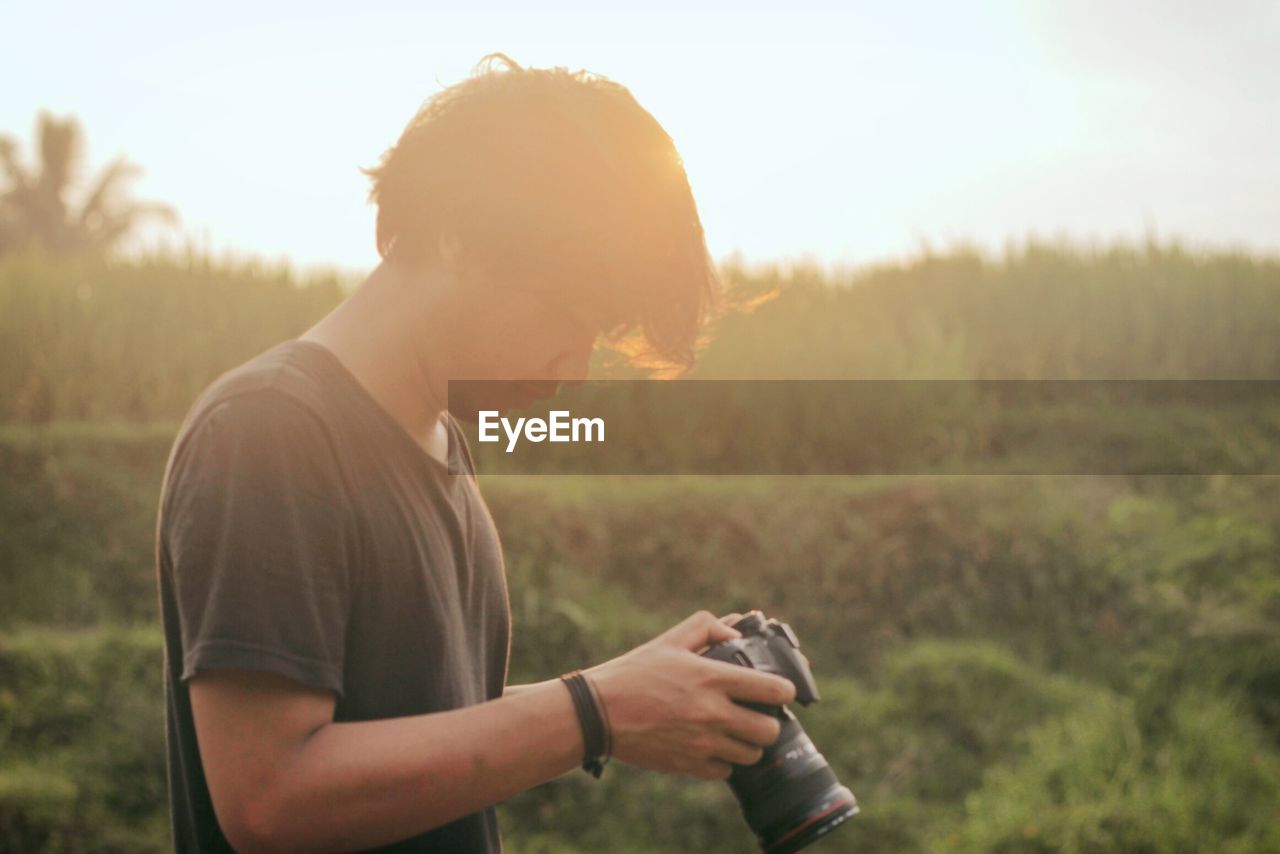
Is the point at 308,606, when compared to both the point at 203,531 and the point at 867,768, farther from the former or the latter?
the point at 867,768

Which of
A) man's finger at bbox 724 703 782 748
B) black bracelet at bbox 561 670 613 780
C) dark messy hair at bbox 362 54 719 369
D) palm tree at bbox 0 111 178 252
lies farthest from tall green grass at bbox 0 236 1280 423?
palm tree at bbox 0 111 178 252

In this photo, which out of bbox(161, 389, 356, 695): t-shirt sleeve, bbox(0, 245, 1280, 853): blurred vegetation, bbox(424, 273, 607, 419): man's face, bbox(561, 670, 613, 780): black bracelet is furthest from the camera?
bbox(0, 245, 1280, 853): blurred vegetation

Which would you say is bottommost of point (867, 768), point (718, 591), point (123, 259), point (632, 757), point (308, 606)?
point (867, 768)

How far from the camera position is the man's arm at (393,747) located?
3.98ft

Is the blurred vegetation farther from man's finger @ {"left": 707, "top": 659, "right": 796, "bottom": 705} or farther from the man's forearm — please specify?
the man's forearm

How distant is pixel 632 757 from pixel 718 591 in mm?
4177

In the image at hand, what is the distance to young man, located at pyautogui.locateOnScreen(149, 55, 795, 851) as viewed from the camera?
4.00 feet

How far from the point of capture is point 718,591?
5.55 m

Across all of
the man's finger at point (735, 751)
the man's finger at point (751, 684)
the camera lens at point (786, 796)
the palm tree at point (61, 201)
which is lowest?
the camera lens at point (786, 796)

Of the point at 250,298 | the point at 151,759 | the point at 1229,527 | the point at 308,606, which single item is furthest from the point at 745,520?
the point at 308,606

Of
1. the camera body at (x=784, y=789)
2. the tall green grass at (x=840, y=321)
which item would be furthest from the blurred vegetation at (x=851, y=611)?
the camera body at (x=784, y=789)

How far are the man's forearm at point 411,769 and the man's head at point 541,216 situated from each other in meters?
0.48

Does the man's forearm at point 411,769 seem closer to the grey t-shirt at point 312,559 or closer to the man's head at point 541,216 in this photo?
the grey t-shirt at point 312,559

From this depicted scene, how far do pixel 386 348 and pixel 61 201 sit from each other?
28.9m
